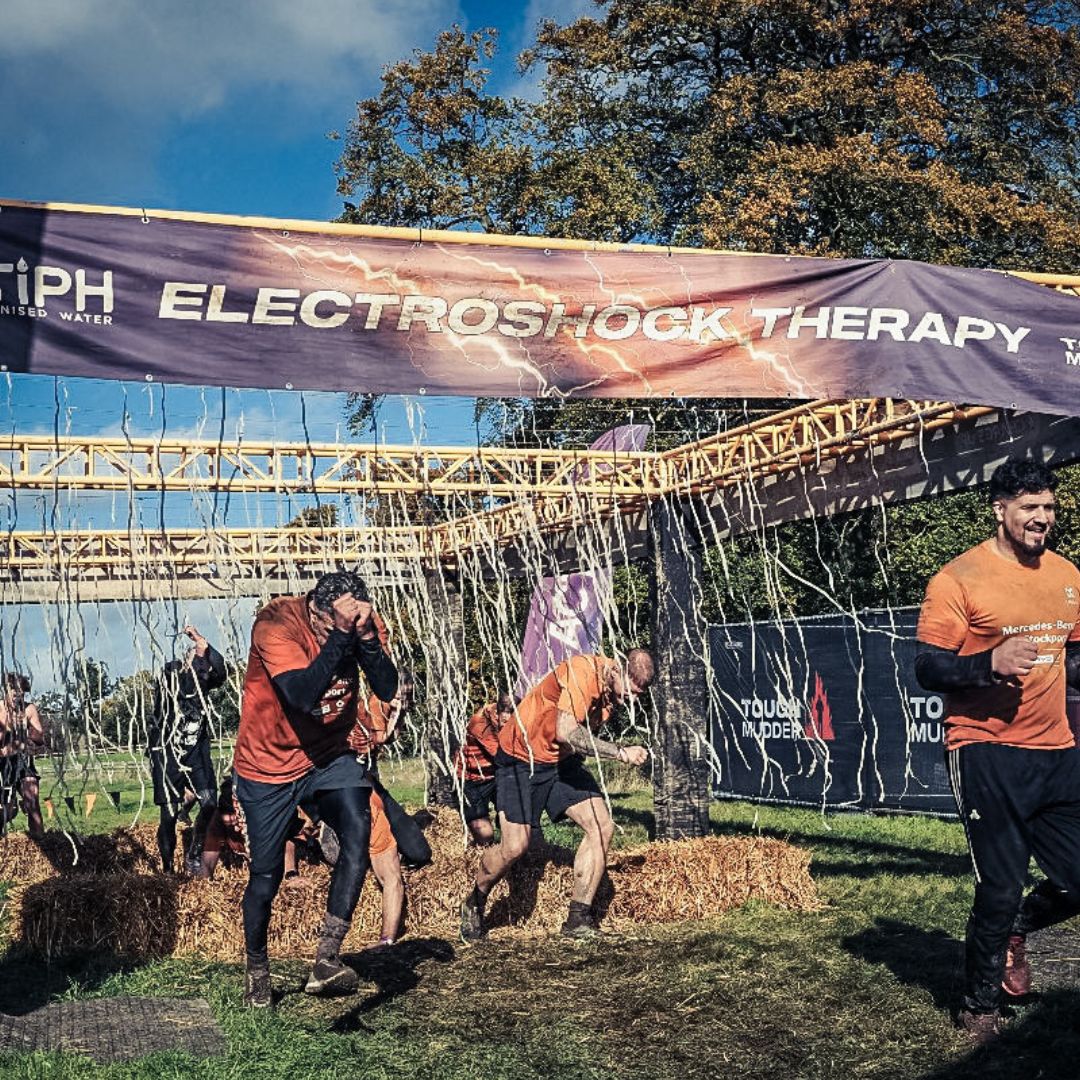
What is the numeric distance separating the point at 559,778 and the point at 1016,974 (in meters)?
3.11

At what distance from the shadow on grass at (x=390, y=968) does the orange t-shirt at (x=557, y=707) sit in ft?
4.19

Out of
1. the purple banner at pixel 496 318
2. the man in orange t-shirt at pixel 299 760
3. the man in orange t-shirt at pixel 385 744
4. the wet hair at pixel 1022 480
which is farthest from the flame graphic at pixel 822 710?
the wet hair at pixel 1022 480

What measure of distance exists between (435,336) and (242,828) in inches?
186

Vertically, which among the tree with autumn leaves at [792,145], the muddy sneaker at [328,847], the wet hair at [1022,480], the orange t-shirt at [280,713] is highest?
the tree with autumn leaves at [792,145]

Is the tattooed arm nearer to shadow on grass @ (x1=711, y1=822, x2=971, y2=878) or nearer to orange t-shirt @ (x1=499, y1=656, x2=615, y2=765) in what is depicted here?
orange t-shirt @ (x1=499, y1=656, x2=615, y2=765)

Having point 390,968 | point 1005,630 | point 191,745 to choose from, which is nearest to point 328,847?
point 390,968

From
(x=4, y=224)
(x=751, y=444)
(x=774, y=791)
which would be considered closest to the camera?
(x=4, y=224)

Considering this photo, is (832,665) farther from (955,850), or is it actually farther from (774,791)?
(955,850)

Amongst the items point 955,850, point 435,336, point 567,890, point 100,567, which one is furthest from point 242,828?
point 100,567

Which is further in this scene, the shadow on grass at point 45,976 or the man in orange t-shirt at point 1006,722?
the shadow on grass at point 45,976

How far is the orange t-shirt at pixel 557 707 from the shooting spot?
307 inches

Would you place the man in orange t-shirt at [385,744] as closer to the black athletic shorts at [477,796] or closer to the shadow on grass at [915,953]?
the black athletic shorts at [477,796]

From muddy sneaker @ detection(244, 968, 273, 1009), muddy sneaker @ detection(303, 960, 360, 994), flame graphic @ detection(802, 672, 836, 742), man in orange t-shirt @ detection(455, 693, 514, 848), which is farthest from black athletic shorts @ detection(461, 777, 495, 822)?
flame graphic @ detection(802, 672, 836, 742)

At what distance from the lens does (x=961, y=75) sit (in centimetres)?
2464
